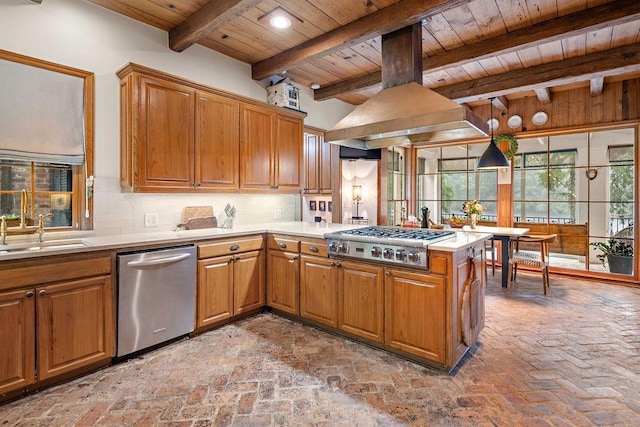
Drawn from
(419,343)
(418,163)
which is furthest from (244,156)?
(418,163)

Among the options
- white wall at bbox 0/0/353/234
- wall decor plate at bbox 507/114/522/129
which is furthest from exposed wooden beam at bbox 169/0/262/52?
wall decor plate at bbox 507/114/522/129

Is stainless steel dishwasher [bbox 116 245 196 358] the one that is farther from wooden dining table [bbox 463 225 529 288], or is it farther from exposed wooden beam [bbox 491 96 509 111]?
exposed wooden beam [bbox 491 96 509 111]

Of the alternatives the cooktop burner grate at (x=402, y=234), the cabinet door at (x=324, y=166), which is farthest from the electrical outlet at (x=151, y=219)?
the cabinet door at (x=324, y=166)

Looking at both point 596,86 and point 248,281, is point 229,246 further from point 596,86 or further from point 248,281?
point 596,86

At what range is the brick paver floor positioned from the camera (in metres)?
1.85

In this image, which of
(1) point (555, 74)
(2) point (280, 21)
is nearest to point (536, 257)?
(1) point (555, 74)

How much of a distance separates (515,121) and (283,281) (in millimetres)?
4724

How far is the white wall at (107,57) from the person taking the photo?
245cm

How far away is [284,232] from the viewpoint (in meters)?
3.27

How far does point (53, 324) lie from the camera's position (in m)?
2.09

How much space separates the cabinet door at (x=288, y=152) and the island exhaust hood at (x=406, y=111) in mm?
977

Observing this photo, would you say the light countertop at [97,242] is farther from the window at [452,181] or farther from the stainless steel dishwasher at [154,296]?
the window at [452,181]

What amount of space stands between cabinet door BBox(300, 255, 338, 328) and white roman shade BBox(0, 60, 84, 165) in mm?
2114

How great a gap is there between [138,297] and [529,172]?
588cm
